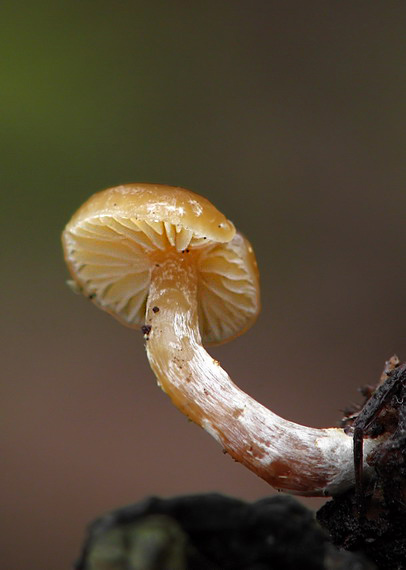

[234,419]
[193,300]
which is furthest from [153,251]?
[234,419]

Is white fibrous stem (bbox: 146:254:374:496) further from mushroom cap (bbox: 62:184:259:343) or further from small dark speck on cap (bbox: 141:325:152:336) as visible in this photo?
mushroom cap (bbox: 62:184:259:343)

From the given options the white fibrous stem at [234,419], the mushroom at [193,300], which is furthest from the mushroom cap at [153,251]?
the white fibrous stem at [234,419]

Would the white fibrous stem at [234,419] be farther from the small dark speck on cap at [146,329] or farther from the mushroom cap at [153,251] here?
the mushroom cap at [153,251]

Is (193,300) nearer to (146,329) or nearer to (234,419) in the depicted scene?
(146,329)

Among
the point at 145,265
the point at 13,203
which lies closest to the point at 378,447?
the point at 145,265

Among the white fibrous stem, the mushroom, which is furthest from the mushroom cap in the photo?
the white fibrous stem

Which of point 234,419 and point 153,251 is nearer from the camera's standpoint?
point 234,419

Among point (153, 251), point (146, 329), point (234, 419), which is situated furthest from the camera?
point (153, 251)
